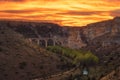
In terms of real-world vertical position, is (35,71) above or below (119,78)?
below

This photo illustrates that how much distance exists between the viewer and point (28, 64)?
19288cm

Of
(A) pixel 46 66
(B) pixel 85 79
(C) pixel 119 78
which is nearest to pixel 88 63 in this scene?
(A) pixel 46 66

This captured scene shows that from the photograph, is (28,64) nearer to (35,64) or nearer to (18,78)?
(35,64)

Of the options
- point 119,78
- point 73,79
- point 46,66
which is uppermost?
point 119,78

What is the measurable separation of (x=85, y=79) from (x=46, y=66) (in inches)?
2611

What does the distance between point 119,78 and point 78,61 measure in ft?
285

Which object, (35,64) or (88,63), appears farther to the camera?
(35,64)

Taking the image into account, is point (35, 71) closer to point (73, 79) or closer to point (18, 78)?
point (18, 78)

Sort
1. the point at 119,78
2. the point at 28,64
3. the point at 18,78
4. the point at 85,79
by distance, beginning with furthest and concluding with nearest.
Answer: the point at 28,64 → the point at 18,78 → the point at 85,79 → the point at 119,78

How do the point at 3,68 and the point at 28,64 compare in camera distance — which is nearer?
the point at 3,68

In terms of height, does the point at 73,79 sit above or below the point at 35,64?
above

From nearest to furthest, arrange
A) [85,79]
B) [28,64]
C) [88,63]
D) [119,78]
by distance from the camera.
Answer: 1. [119,78]
2. [85,79]
3. [88,63]
4. [28,64]

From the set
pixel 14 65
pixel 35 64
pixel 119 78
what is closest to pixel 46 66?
pixel 35 64

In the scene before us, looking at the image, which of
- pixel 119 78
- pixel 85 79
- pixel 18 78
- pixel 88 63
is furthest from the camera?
pixel 88 63
